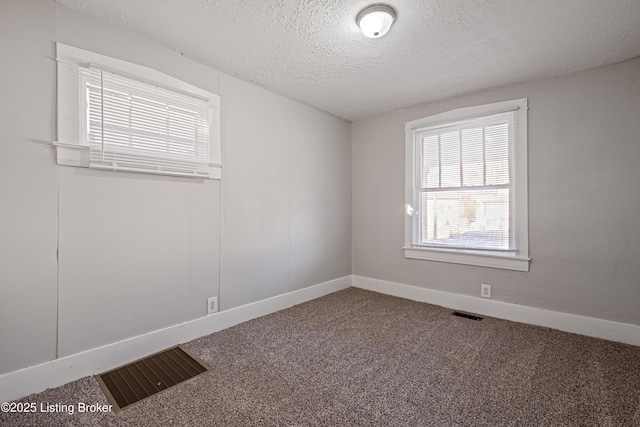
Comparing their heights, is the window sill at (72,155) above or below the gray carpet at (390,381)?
above

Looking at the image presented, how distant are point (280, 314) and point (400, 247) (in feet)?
5.77

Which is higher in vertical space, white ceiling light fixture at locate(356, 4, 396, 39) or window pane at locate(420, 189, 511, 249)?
white ceiling light fixture at locate(356, 4, 396, 39)

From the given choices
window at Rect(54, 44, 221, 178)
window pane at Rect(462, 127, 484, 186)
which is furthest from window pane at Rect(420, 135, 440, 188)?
window at Rect(54, 44, 221, 178)

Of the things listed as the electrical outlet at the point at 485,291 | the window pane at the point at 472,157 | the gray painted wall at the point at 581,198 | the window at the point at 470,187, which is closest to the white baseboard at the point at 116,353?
the window at the point at 470,187

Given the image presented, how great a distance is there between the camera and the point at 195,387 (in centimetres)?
180

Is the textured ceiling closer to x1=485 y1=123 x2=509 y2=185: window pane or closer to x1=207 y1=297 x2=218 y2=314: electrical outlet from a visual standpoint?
x1=485 y1=123 x2=509 y2=185: window pane

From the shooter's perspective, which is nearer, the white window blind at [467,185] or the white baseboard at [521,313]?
the white baseboard at [521,313]

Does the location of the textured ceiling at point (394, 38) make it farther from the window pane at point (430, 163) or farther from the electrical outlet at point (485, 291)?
the electrical outlet at point (485, 291)

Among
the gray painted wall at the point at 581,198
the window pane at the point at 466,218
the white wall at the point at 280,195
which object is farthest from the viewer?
the window pane at the point at 466,218

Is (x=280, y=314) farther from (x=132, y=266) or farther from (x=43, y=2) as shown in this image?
(x=43, y=2)

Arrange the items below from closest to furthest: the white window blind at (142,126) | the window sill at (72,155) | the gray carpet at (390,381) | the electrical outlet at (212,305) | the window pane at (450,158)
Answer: the gray carpet at (390,381) < the window sill at (72,155) < the white window blind at (142,126) < the electrical outlet at (212,305) < the window pane at (450,158)

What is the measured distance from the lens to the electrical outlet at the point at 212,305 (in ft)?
8.54

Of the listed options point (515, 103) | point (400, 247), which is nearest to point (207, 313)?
point (400, 247)

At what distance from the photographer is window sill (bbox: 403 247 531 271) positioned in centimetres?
294
